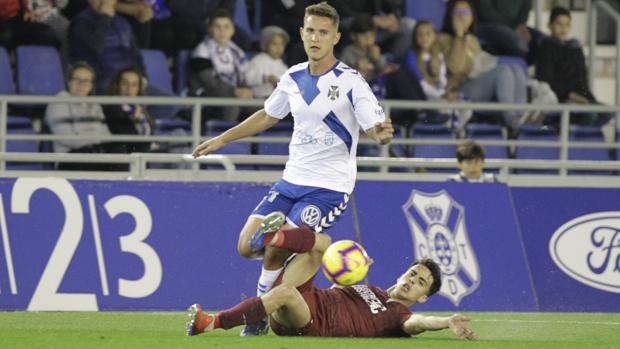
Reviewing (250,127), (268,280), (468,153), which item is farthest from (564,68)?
(268,280)

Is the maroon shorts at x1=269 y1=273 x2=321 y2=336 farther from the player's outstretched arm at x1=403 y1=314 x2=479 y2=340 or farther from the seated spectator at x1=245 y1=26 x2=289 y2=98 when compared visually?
the seated spectator at x1=245 y1=26 x2=289 y2=98

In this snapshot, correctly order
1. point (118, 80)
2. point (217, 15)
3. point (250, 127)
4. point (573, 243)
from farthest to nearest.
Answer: point (217, 15)
point (118, 80)
point (573, 243)
point (250, 127)

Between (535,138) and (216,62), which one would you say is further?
(535,138)

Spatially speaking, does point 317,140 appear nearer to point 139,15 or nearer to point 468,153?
point 468,153

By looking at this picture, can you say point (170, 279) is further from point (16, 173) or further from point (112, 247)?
point (16, 173)

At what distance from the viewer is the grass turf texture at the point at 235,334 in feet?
35.4

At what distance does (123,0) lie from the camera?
1967cm

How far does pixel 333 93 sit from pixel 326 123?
9.1 inches

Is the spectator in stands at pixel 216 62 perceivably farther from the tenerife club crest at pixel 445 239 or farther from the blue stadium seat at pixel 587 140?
the blue stadium seat at pixel 587 140

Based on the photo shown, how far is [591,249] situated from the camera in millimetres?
15938

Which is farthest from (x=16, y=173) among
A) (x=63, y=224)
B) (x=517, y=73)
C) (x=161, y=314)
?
(x=517, y=73)

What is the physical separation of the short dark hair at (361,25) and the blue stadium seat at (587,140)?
3.20 m

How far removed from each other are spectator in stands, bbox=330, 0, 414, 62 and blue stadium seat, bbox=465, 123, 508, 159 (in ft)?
4.33

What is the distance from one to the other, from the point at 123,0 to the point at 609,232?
6879mm
